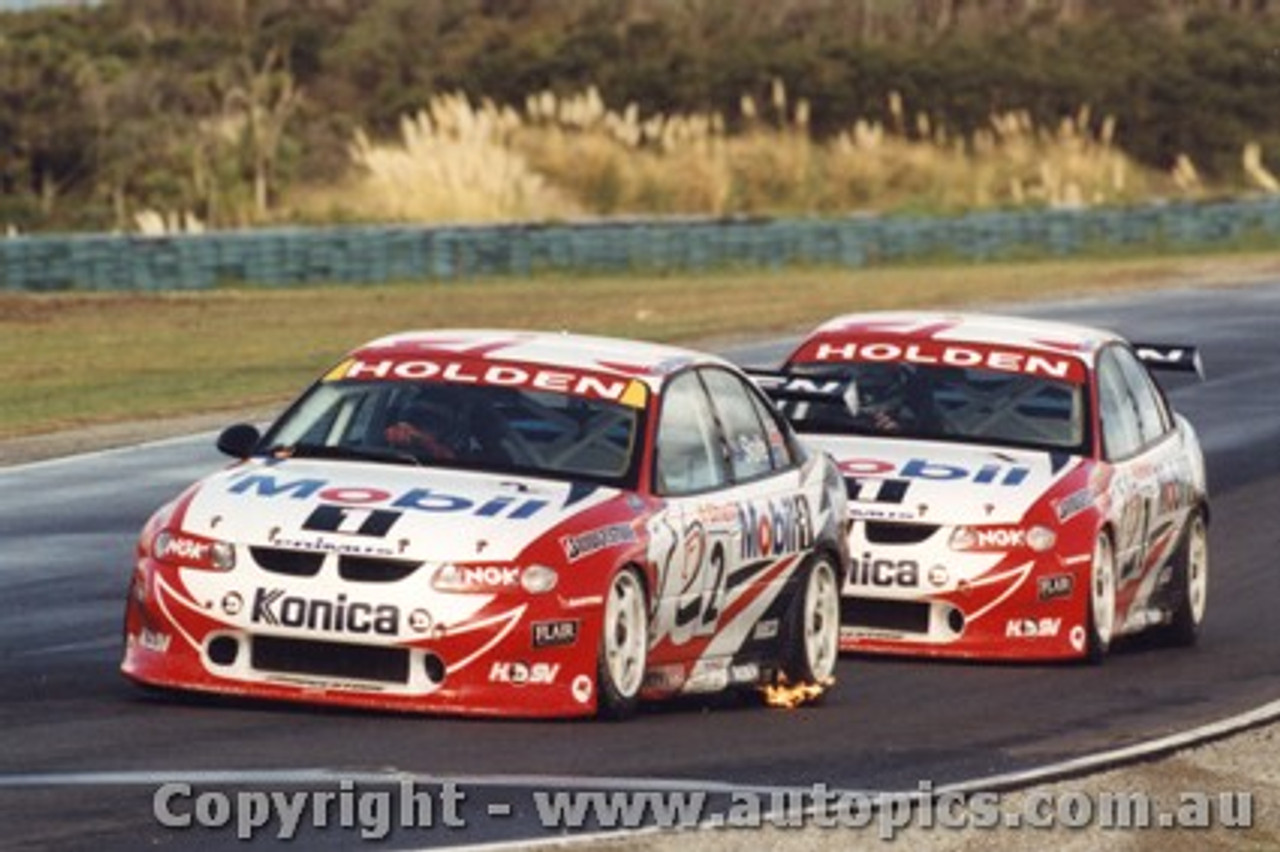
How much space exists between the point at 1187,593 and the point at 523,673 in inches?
222

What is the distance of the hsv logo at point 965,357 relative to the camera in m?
16.4

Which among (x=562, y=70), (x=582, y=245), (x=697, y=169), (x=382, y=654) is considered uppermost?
(x=382, y=654)

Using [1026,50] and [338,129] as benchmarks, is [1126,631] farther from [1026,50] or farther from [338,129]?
[1026,50]

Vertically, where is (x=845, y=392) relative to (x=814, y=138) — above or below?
above

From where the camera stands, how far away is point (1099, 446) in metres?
16.0

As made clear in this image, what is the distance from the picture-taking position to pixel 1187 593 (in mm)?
16828

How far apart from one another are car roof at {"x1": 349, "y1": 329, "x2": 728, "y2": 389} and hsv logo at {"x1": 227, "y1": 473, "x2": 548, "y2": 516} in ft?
3.67

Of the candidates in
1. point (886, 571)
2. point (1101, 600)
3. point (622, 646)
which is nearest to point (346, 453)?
point (622, 646)

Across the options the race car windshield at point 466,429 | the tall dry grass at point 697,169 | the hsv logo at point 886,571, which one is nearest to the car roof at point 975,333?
the hsv logo at point 886,571

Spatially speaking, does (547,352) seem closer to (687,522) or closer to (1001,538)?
(687,522)

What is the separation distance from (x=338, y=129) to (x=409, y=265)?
2150 centimetres

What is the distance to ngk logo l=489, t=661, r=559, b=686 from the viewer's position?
39.1 feet

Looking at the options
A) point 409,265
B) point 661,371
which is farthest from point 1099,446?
point 409,265

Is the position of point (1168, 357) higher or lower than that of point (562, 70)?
higher
